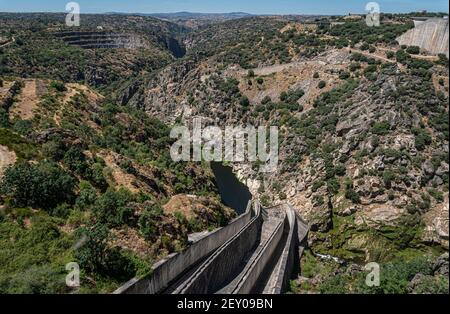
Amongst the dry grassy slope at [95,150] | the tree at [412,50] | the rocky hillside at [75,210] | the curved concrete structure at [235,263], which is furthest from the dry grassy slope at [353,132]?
the rocky hillside at [75,210]

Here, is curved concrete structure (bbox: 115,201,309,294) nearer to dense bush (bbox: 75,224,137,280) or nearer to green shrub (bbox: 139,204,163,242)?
dense bush (bbox: 75,224,137,280)

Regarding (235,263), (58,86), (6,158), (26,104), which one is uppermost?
(58,86)

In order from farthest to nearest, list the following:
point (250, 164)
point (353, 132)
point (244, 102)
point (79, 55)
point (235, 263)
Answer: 1. point (79, 55)
2. point (244, 102)
3. point (250, 164)
4. point (353, 132)
5. point (235, 263)

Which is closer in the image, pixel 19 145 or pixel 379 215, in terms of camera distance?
pixel 19 145

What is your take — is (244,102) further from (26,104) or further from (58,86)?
(26,104)

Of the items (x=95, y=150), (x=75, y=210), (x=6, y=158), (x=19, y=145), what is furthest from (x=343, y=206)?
(x=6, y=158)

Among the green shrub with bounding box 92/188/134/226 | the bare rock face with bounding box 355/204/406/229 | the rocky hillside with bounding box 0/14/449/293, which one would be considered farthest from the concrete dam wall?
the bare rock face with bounding box 355/204/406/229
